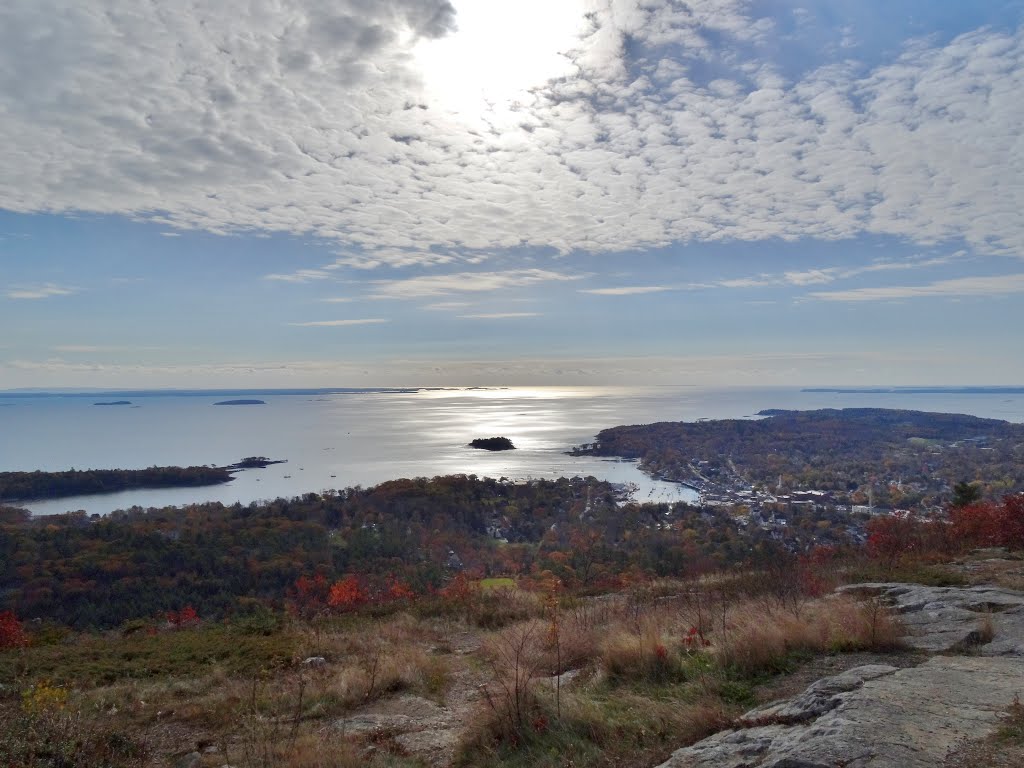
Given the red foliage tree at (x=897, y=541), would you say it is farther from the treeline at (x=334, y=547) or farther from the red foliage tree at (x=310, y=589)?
the red foliage tree at (x=310, y=589)

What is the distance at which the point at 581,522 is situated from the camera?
37125mm

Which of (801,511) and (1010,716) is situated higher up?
(1010,716)

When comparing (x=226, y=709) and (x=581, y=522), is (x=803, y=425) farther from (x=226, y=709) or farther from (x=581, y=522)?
(x=226, y=709)

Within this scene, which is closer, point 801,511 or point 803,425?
point 801,511

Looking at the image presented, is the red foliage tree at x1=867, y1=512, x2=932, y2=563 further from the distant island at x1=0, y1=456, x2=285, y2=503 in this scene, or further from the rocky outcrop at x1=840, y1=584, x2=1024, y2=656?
the distant island at x1=0, y1=456, x2=285, y2=503

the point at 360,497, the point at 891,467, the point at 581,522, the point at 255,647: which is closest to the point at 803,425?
the point at 891,467

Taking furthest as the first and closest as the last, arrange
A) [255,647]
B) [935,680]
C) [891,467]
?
[891,467]
[255,647]
[935,680]

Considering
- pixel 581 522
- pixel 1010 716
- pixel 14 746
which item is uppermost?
pixel 1010 716

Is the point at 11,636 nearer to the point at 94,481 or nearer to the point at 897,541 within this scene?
the point at 897,541

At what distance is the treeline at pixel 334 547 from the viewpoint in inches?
900

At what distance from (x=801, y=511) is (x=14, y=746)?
38929 millimetres

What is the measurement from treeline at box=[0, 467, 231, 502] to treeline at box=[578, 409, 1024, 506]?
4616 cm

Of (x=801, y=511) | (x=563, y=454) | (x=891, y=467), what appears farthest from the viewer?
(x=563, y=454)

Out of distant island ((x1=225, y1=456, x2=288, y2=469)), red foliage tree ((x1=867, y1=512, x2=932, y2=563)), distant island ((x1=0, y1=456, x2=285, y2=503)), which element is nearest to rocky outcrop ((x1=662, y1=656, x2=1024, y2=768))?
red foliage tree ((x1=867, y1=512, x2=932, y2=563))
